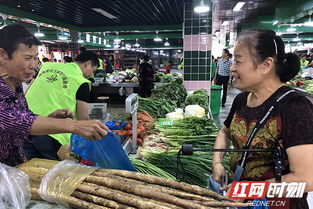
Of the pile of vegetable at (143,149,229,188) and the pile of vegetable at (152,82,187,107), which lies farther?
the pile of vegetable at (152,82,187,107)

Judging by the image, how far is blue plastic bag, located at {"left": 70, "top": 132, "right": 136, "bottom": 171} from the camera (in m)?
1.36

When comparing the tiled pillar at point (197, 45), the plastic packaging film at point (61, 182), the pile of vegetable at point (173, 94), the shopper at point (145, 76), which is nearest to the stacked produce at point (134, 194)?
the plastic packaging film at point (61, 182)

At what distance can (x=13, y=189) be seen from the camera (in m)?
1.19

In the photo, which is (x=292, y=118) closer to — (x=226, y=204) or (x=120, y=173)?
(x=226, y=204)

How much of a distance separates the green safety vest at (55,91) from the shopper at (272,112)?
1618 millimetres

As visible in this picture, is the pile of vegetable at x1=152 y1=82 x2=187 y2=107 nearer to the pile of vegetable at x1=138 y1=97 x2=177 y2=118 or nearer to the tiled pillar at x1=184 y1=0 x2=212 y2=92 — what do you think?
the pile of vegetable at x1=138 y1=97 x2=177 y2=118

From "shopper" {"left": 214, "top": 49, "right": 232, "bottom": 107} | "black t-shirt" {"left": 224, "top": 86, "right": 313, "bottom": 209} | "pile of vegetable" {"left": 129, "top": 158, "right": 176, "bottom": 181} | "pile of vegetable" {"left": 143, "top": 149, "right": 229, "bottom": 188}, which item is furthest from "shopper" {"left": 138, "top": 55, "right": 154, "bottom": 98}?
"black t-shirt" {"left": 224, "top": 86, "right": 313, "bottom": 209}

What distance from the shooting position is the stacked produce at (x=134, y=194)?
3.58ft

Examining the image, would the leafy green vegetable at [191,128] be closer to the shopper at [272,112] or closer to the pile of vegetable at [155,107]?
the pile of vegetable at [155,107]

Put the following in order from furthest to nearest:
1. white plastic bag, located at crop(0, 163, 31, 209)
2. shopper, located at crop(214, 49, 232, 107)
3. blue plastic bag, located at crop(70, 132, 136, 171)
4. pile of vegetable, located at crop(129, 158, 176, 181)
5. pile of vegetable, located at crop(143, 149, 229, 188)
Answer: shopper, located at crop(214, 49, 232, 107), pile of vegetable, located at crop(143, 149, 229, 188), pile of vegetable, located at crop(129, 158, 176, 181), blue plastic bag, located at crop(70, 132, 136, 171), white plastic bag, located at crop(0, 163, 31, 209)

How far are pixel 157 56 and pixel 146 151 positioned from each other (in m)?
33.2

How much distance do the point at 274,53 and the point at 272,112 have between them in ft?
1.13

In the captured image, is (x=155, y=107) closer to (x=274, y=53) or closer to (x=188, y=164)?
(x=188, y=164)

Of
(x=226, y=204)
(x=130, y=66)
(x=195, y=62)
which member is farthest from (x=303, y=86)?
(x=130, y=66)
